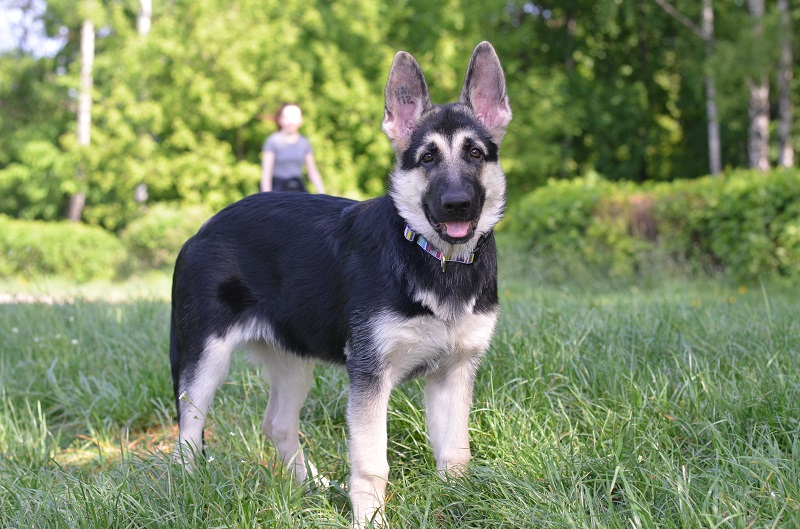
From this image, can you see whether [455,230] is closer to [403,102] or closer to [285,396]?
[403,102]

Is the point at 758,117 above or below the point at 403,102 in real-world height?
above

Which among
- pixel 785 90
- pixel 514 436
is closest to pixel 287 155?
pixel 514 436

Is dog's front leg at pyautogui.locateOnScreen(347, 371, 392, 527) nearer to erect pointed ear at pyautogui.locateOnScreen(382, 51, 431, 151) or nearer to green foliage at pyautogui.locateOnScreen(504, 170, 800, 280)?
erect pointed ear at pyautogui.locateOnScreen(382, 51, 431, 151)

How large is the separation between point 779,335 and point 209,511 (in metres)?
3.49

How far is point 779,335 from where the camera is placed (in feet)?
14.6

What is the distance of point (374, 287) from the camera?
3117 millimetres

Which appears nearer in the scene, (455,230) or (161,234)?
(455,230)

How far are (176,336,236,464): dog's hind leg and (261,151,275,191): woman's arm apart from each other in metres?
5.61

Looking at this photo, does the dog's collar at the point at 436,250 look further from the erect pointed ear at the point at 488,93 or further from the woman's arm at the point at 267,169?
the woman's arm at the point at 267,169

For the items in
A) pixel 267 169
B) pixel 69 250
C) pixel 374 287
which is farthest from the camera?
pixel 69 250

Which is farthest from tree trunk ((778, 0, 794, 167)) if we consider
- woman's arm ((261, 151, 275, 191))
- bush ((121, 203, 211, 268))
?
bush ((121, 203, 211, 268))

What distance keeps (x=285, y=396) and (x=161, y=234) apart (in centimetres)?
1249

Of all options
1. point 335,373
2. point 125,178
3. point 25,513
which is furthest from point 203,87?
point 25,513

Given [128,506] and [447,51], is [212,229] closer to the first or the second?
[128,506]
